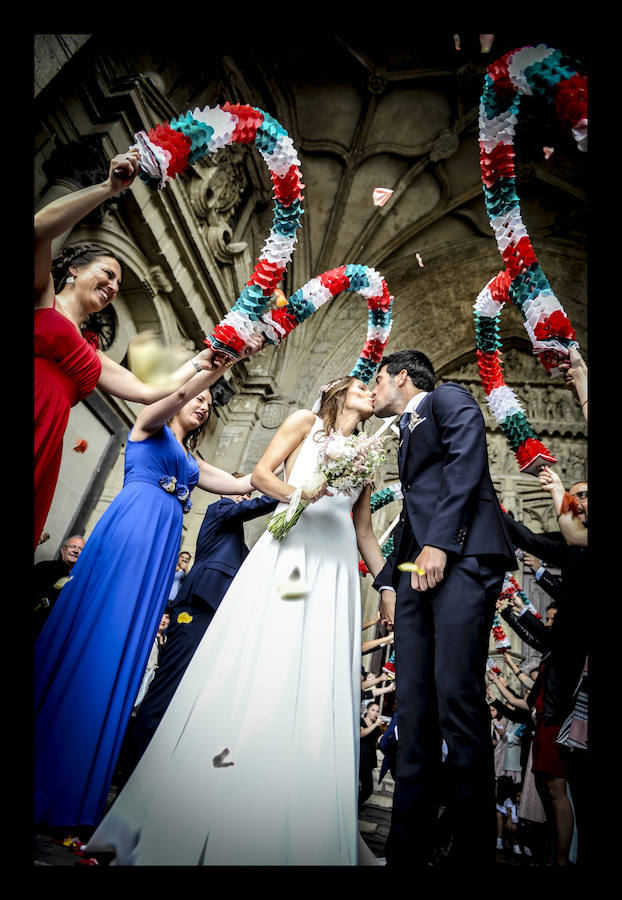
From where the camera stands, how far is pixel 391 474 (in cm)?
1001

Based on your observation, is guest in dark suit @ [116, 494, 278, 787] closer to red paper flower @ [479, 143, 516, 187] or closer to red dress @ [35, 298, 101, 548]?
red dress @ [35, 298, 101, 548]

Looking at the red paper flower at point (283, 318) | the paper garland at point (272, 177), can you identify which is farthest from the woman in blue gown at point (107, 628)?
the red paper flower at point (283, 318)

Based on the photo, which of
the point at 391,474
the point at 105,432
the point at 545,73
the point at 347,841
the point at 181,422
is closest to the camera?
the point at 347,841

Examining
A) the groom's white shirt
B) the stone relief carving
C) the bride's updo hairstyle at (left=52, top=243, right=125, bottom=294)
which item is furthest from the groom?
the stone relief carving

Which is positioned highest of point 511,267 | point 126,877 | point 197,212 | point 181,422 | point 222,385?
point 197,212

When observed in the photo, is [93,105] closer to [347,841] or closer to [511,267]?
[511,267]

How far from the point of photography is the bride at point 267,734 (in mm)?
1636

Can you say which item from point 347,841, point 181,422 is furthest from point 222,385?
point 347,841

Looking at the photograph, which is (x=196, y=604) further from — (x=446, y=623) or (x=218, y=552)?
(x=446, y=623)

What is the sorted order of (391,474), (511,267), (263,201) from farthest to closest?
(391,474) < (263,201) < (511,267)

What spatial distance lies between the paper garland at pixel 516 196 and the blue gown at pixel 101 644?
78.0 inches

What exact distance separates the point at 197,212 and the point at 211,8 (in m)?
6.02

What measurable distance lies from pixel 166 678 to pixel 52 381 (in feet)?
5.64

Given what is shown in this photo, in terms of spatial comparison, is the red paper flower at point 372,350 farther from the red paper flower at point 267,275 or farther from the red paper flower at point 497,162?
the red paper flower at point 497,162
